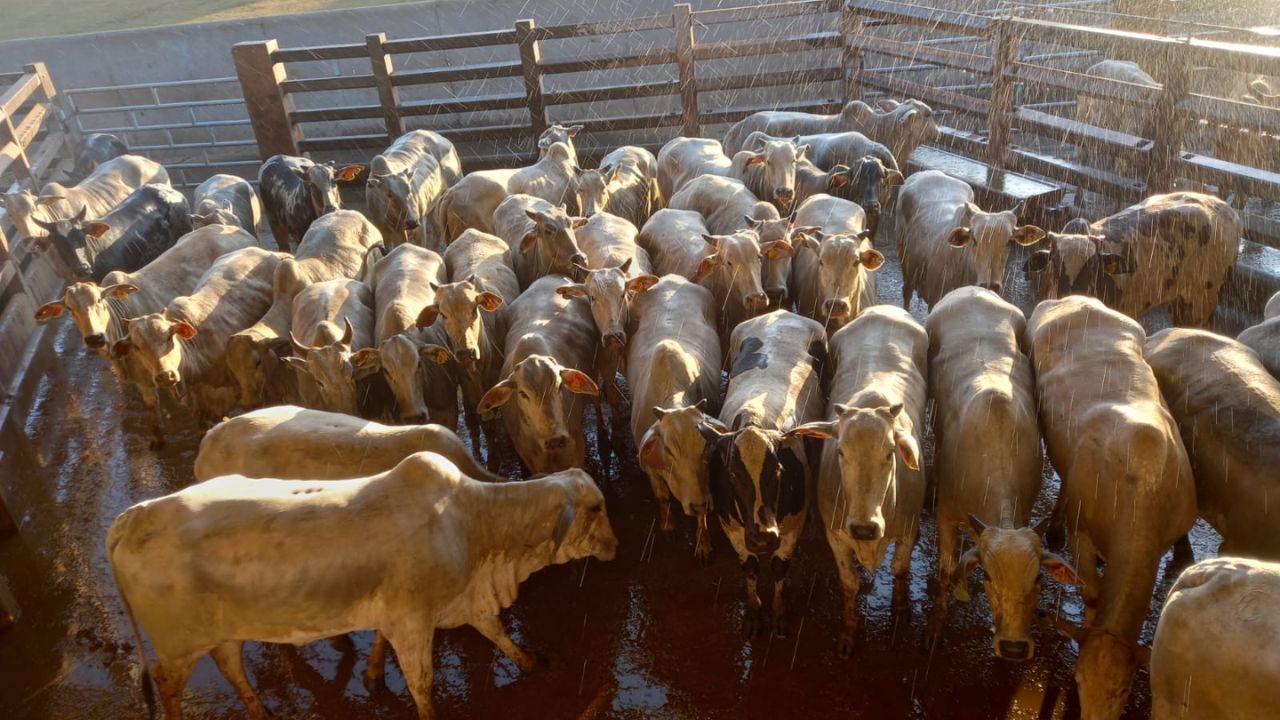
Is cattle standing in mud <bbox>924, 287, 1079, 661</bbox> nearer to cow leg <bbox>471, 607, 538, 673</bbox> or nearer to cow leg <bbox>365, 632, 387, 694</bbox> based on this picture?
cow leg <bbox>471, 607, 538, 673</bbox>

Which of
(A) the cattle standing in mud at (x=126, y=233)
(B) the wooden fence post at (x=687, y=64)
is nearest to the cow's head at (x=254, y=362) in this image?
(A) the cattle standing in mud at (x=126, y=233)

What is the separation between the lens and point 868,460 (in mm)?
4594

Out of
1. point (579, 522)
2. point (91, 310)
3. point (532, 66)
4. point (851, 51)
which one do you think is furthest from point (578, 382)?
point (851, 51)

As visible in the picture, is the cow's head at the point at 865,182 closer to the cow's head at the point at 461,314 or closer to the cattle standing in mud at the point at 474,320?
the cattle standing in mud at the point at 474,320

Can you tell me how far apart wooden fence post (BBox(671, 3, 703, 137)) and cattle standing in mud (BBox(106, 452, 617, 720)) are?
360 inches

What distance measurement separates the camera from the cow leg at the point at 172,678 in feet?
14.5

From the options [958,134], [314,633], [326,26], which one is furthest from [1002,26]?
[326,26]

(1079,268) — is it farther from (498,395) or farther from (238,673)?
(238,673)

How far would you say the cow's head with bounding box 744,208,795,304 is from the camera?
7.19 metres

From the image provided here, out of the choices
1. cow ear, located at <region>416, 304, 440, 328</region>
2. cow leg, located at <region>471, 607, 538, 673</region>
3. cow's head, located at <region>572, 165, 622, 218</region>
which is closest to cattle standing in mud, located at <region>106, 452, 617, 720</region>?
cow leg, located at <region>471, 607, 538, 673</region>

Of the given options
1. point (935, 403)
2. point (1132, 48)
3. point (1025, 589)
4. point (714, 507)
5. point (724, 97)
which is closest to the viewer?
point (1025, 589)

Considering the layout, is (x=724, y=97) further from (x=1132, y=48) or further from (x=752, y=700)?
(x=752, y=700)

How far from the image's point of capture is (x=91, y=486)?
284 inches

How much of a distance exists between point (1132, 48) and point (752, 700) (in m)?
7.28
